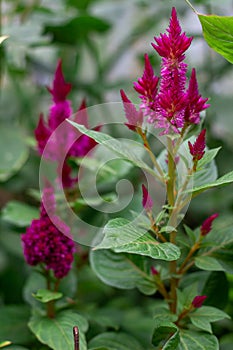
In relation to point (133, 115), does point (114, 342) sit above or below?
below

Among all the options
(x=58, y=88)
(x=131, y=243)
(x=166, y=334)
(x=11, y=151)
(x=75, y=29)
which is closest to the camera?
(x=131, y=243)

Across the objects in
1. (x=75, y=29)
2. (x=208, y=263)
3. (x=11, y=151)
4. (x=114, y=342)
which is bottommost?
(x=114, y=342)

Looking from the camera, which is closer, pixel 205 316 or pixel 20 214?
pixel 205 316

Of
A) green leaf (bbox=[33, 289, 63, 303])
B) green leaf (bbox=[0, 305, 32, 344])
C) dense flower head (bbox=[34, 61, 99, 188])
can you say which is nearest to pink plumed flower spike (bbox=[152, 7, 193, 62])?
dense flower head (bbox=[34, 61, 99, 188])

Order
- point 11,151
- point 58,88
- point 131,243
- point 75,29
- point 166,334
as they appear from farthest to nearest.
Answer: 1. point 75,29
2. point 11,151
3. point 58,88
4. point 166,334
5. point 131,243

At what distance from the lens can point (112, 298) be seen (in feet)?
3.72

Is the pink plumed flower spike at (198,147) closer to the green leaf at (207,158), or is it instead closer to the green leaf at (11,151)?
the green leaf at (207,158)

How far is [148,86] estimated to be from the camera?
1.96 ft

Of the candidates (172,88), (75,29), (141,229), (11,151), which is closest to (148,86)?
(172,88)

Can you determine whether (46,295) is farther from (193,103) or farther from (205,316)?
(193,103)

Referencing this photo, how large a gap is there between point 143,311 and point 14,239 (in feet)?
1.00

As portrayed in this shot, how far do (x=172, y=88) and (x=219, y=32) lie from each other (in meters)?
0.10

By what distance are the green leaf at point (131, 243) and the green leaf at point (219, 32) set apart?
0.73 feet

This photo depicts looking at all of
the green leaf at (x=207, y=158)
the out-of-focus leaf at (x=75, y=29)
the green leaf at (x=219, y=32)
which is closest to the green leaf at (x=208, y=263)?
the green leaf at (x=207, y=158)
